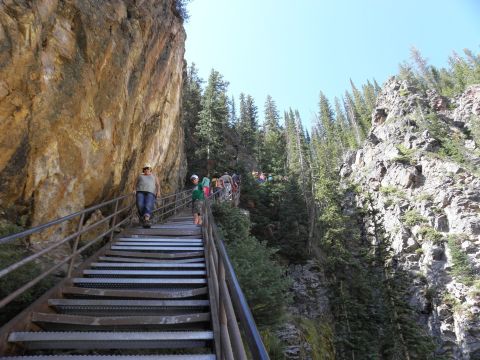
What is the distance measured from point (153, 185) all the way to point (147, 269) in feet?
10.9

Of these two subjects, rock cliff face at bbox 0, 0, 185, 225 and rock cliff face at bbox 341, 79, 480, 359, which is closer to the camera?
rock cliff face at bbox 0, 0, 185, 225

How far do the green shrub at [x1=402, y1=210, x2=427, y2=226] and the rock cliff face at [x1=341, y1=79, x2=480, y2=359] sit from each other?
120 millimetres

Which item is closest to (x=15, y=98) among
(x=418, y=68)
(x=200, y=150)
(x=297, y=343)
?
(x=297, y=343)

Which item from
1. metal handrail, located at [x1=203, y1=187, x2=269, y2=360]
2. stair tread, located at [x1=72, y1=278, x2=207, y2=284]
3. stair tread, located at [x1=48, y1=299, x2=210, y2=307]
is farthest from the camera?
stair tread, located at [x1=72, y1=278, x2=207, y2=284]

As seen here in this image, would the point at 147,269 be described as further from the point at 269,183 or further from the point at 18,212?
the point at 269,183

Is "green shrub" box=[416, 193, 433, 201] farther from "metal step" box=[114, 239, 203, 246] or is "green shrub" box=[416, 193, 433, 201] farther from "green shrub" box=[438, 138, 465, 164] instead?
"metal step" box=[114, 239, 203, 246]

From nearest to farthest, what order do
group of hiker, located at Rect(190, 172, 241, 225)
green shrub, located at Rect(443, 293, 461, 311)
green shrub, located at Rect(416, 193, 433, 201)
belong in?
group of hiker, located at Rect(190, 172, 241, 225)
green shrub, located at Rect(443, 293, 461, 311)
green shrub, located at Rect(416, 193, 433, 201)

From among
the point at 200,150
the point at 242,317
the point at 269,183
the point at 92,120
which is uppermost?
the point at 200,150

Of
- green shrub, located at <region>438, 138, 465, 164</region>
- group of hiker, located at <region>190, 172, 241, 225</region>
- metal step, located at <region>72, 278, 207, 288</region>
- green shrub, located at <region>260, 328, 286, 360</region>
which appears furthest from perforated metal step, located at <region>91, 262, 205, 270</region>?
green shrub, located at <region>438, 138, 465, 164</region>

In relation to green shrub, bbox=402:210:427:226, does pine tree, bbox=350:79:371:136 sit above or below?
above

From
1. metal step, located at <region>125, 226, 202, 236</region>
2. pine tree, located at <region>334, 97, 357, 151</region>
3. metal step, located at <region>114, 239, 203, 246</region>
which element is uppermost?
pine tree, located at <region>334, 97, 357, 151</region>

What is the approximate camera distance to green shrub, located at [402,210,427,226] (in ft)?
133

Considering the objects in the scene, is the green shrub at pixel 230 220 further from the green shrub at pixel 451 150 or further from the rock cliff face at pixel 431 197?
the green shrub at pixel 451 150

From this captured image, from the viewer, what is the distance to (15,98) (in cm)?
519
